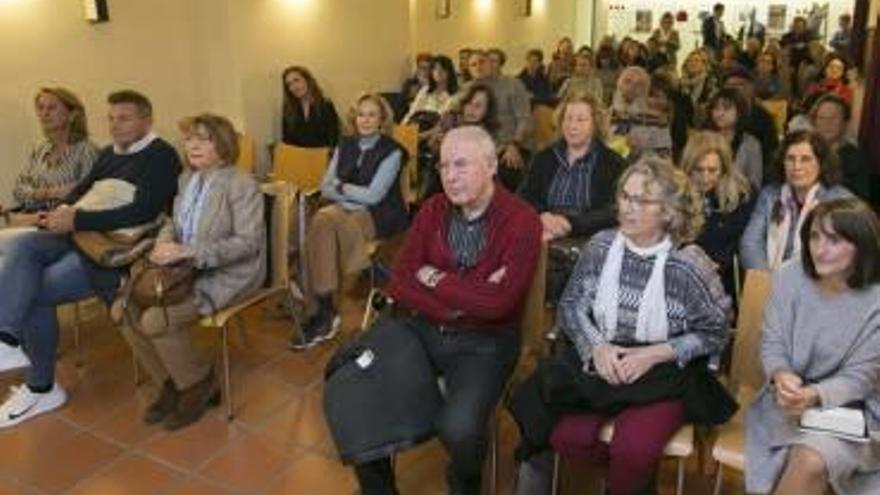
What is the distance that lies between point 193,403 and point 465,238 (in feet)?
4.44

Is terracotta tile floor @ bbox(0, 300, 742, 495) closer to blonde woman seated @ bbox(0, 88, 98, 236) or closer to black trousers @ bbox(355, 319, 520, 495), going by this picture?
black trousers @ bbox(355, 319, 520, 495)

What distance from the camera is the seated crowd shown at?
2049 mm

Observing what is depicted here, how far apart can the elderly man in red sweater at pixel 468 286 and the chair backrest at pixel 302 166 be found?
6.71ft

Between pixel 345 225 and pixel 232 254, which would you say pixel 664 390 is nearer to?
pixel 232 254

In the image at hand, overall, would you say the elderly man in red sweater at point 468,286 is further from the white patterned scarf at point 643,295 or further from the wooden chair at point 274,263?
the wooden chair at point 274,263

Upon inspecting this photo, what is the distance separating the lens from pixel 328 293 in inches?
149

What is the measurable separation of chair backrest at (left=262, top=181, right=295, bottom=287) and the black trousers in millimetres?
856

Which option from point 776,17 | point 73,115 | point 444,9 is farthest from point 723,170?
point 776,17

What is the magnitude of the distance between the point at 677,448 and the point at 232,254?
176 centimetres

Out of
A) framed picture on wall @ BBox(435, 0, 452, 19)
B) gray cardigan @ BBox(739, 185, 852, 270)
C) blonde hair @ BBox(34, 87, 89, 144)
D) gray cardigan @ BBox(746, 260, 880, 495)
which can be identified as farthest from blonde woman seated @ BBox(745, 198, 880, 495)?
framed picture on wall @ BBox(435, 0, 452, 19)

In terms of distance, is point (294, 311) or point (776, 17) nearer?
point (294, 311)

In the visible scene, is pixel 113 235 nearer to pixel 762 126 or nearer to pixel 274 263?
pixel 274 263

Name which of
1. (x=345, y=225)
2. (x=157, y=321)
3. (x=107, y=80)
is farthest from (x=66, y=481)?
(x=107, y=80)

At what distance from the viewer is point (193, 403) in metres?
3.11
